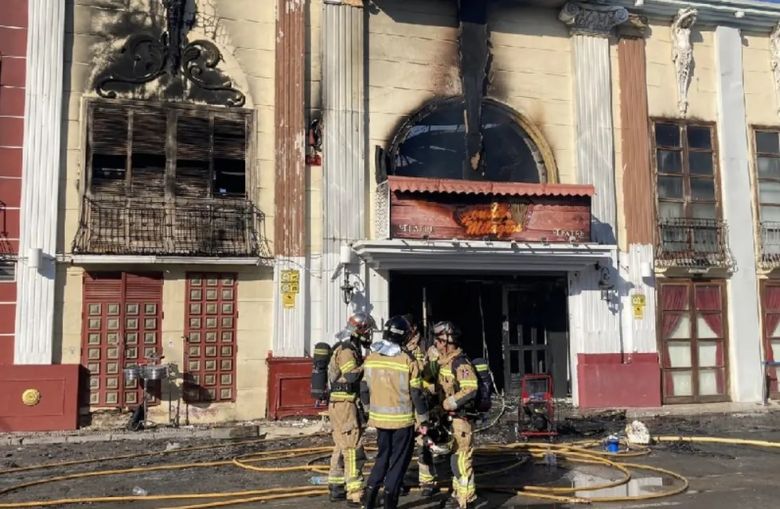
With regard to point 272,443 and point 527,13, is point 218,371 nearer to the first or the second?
point 272,443

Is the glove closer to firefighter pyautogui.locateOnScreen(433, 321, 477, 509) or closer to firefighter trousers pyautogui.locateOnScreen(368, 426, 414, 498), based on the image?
firefighter pyautogui.locateOnScreen(433, 321, 477, 509)

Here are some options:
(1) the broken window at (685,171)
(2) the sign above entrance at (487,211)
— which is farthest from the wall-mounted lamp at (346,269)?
(1) the broken window at (685,171)

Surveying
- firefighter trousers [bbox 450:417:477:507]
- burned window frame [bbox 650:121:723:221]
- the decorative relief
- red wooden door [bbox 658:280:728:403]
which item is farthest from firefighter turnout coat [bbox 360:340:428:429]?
burned window frame [bbox 650:121:723:221]

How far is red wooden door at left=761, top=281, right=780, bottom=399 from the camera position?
54.0 ft

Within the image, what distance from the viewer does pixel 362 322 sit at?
27.7ft

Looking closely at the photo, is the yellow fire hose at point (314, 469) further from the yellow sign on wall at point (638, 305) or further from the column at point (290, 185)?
the yellow sign on wall at point (638, 305)

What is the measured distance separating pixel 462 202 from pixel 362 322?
6.04 m

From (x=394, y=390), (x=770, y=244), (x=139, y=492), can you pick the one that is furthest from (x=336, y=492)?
(x=770, y=244)

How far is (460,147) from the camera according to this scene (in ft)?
50.8

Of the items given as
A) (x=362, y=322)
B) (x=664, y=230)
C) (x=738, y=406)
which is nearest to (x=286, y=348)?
(x=362, y=322)

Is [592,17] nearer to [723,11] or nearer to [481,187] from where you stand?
[723,11]

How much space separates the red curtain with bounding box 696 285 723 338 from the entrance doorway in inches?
129

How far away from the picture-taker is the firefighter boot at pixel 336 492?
26.1 ft

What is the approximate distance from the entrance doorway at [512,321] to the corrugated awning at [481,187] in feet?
7.08
